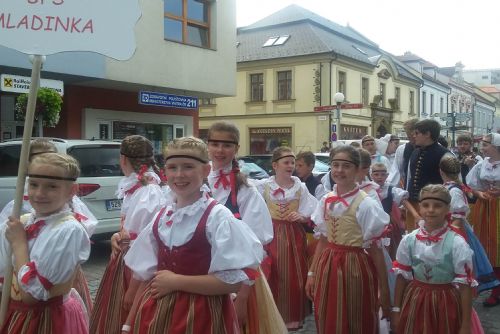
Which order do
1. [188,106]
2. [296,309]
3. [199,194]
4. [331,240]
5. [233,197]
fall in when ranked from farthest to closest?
1. [188,106]
2. [296,309]
3. [331,240]
4. [233,197]
5. [199,194]

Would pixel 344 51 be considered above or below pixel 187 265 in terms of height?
above

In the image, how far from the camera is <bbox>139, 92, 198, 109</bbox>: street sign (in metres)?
14.7

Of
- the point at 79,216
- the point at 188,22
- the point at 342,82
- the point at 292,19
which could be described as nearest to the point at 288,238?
the point at 79,216

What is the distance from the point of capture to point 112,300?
13.6 feet

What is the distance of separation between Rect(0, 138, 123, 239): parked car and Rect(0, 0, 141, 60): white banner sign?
4.71m

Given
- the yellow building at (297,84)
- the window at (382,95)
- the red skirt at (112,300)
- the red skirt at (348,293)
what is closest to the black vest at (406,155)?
the red skirt at (348,293)

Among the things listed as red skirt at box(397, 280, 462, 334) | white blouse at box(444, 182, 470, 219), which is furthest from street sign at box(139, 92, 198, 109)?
red skirt at box(397, 280, 462, 334)

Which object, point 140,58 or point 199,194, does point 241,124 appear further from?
point 199,194

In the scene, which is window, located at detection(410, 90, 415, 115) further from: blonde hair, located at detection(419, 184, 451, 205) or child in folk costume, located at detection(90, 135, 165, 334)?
child in folk costume, located at detection(90, 135, 165, 334)

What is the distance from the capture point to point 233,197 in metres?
3.55

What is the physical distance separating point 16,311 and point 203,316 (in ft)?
3.29

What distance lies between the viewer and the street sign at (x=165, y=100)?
580 inches

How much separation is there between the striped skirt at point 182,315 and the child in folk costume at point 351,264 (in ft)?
5.38

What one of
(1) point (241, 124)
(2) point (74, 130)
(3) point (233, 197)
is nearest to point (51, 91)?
(2) point (74, 130)
